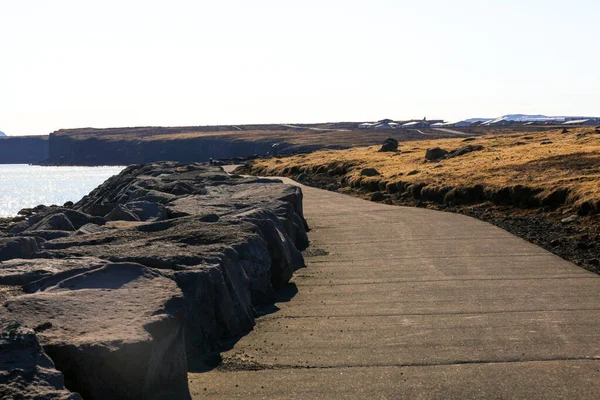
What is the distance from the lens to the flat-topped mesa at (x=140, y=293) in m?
6.20

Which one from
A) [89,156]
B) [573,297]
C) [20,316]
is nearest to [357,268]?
[573,297]

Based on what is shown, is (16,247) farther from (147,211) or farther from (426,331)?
(426,331)

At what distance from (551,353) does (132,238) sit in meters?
5.60

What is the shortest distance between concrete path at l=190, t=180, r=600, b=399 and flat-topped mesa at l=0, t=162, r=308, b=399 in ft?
1.65

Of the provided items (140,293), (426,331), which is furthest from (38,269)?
(426,331)

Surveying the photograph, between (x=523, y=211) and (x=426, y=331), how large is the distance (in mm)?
13818

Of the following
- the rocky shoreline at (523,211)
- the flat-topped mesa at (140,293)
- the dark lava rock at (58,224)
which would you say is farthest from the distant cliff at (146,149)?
the flat-topped mesa at (140,293)

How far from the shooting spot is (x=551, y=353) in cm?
870

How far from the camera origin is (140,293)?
24.6ft

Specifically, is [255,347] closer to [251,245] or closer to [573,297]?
[251,245]

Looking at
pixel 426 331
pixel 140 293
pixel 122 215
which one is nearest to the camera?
pixel 140 293

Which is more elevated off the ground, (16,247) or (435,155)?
(435,155)

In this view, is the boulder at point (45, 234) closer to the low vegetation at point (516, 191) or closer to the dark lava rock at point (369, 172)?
the low vegetation at point (516, 191)

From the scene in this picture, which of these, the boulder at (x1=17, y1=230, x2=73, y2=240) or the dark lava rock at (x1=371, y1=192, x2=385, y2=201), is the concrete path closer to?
the boulder at (x1=17, y1=230, x2=73, y2=240)
